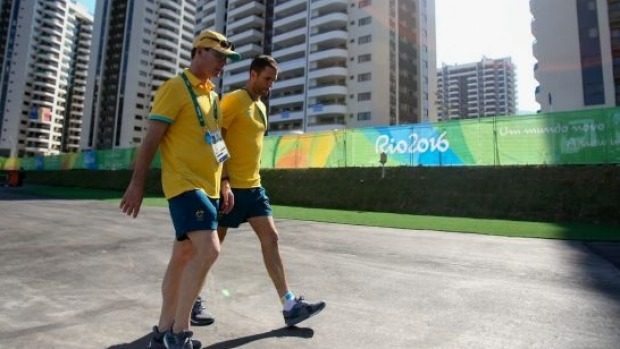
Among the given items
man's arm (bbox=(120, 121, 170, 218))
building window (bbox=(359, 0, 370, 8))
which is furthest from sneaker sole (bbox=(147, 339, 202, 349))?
building window (bbox=(359, 0, 370, 8))

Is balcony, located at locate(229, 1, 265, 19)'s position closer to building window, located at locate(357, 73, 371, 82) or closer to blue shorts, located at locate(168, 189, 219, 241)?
building window, located at locate(357, 73, 371, 82)

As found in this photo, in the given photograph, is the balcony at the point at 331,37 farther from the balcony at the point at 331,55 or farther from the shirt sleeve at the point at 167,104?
the shirt sleeve at the point at 167,104

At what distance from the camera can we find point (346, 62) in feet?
226

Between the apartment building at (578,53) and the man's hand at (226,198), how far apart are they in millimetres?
48636

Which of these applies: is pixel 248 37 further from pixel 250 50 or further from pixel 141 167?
pixel 141 167

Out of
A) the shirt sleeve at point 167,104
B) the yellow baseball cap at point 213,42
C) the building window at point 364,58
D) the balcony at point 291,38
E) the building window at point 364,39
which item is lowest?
the shirt sleeve at point 167,104

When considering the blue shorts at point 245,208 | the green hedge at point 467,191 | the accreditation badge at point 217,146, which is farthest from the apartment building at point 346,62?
the accreditation badge at point 217,146

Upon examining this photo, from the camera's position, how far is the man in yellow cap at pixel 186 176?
2.45 m

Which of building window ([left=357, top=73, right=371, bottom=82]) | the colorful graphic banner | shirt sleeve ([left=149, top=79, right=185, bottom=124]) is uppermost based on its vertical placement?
building window ([left=357, top=73, right=371, bottom=82])

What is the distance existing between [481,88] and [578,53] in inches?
5372

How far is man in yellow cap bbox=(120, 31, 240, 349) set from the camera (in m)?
2.45

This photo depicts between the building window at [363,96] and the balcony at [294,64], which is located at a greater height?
the balcony at [294,64]

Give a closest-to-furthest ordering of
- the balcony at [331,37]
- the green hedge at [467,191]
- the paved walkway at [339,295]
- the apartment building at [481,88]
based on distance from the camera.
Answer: the paved walkway at [339,295] → the green hedge at [467,191] → the balcony at [331,37] → the apartment building at [481,88]

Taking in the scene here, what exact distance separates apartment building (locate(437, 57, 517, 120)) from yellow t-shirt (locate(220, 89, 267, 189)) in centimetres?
17732
